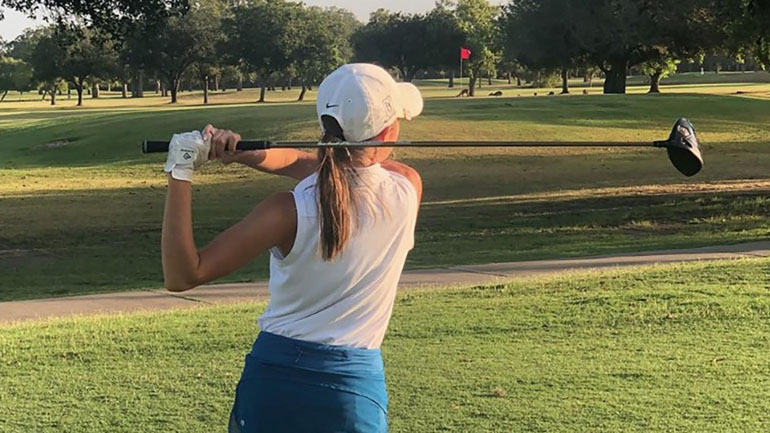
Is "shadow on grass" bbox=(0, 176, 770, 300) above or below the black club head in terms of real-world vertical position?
below

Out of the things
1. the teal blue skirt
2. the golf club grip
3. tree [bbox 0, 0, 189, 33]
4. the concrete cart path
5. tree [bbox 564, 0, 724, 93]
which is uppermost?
tree [bbox 564, 0, 724, 93]

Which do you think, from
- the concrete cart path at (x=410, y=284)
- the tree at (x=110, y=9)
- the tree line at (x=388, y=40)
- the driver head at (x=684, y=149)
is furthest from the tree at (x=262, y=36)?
the driver head at (x=684, y=149)

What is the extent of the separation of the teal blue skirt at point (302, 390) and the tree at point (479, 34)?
3310 inches

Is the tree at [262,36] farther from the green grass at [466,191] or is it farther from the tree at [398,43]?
the green grass at [466,191]

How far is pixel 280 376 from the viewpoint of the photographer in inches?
91.6

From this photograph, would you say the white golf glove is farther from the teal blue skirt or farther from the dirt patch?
the dirt patch

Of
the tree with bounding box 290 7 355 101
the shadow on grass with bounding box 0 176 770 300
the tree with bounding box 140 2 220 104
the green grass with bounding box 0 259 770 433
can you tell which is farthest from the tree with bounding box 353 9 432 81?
the green grass with bounding box 0 259 770 433

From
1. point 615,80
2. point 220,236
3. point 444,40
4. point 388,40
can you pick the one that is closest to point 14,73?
point 388,40

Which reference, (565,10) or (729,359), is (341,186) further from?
(565,10)

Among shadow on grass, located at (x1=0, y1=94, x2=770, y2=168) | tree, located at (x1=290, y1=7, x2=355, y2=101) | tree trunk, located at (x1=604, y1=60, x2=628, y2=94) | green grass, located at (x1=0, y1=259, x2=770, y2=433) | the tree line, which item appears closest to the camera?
green grass, located at (x1=0, y1=259, x2=770, y2=433)

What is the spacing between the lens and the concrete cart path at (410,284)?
29.4 feet

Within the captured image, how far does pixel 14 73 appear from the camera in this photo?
11212 cm

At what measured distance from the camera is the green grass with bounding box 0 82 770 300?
13.8 m

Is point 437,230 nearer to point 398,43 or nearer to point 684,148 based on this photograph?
point 684,148
